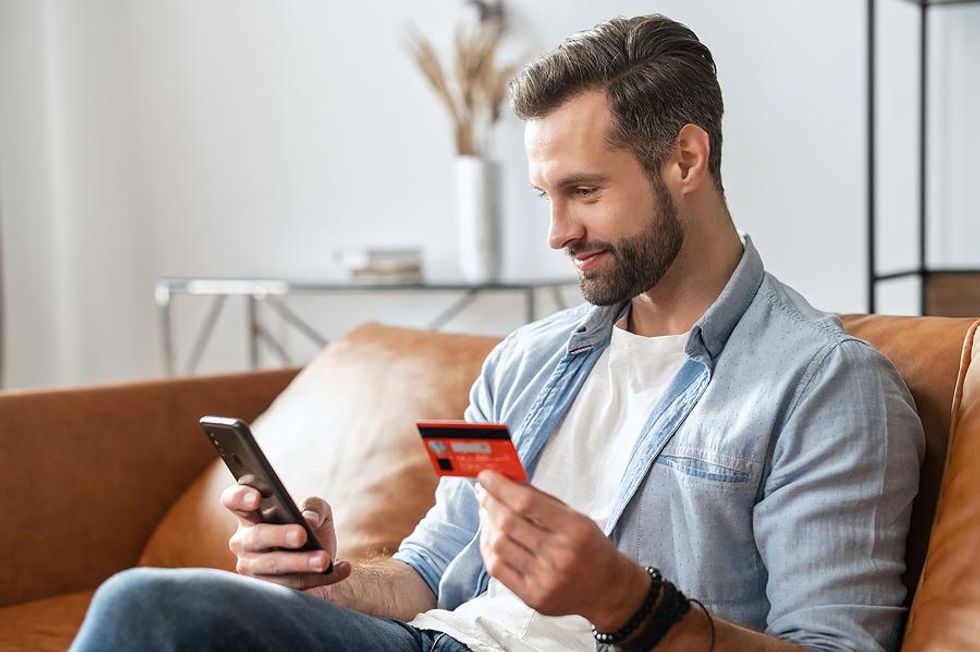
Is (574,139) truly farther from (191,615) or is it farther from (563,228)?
(191,615)

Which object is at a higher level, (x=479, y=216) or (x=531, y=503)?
(x=479, y=216)

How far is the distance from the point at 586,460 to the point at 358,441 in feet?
1.93

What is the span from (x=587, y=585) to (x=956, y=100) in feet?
6.10

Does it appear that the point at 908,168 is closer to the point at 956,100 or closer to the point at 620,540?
the point at 956,100

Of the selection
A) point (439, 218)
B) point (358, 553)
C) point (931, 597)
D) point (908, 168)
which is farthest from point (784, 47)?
point (931, 597)

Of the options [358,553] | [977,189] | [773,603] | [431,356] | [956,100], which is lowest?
[358,553]

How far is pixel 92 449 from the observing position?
6.64ft

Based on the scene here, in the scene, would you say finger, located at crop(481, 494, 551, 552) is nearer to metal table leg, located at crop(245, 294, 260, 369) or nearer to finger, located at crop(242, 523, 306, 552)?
finger, located at crop(242, 523, 306, 552)

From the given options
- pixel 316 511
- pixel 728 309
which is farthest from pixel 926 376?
pixel 316 511

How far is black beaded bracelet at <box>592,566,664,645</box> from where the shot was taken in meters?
1.05

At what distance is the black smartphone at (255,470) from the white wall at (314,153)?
1755 mm

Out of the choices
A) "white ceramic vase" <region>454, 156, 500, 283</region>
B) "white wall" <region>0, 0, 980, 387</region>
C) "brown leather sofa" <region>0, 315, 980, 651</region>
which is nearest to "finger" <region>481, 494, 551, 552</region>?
"brown leather sofa" <region>0, 315, 980, 651</region>

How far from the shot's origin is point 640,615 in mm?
1050

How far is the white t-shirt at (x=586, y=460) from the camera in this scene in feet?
4.28
